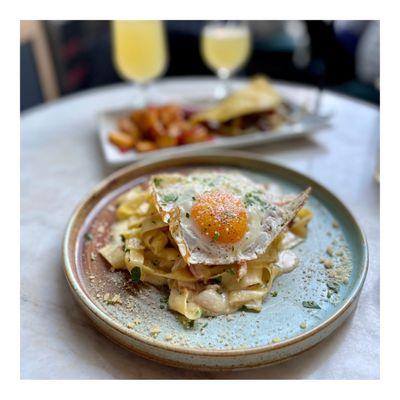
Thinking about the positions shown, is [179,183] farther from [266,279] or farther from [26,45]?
[26,45]

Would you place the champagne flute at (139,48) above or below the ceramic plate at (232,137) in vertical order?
above

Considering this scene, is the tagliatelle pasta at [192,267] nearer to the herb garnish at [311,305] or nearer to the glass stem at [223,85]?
the herb garnish at [311,305]

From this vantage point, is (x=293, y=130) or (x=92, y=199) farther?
(x=293, y=130)

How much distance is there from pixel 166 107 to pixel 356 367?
2052mm

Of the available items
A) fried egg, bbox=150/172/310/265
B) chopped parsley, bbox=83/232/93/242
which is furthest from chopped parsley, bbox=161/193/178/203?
chopped parsley, bbox=83/232/93/242

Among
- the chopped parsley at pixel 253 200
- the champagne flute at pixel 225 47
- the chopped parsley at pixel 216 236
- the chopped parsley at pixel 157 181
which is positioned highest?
the champagne flute at pixel 225 47

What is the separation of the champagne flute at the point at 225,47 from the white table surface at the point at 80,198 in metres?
0.16

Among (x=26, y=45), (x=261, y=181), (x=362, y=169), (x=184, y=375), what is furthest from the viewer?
(x=26, y=45)

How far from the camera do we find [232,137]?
9.39ft

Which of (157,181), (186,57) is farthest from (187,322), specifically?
(186,57)

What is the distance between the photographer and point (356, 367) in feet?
4.94

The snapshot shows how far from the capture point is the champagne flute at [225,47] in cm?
348

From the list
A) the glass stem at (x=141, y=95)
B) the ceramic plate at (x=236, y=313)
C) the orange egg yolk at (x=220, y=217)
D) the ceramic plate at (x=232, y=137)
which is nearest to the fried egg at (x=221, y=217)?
the orange egg yolk at (x=220, y=217)

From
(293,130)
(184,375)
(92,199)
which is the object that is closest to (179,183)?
(92,199)
